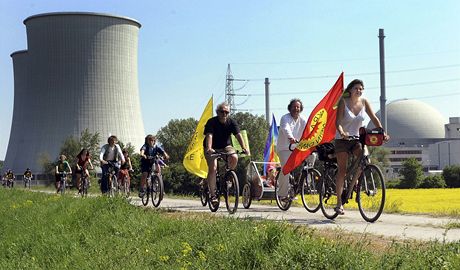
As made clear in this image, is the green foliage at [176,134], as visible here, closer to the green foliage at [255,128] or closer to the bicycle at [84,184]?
the green foliage at [255,128]

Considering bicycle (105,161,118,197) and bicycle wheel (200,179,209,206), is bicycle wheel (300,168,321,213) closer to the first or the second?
bicycle wheel (200,179,209,206)

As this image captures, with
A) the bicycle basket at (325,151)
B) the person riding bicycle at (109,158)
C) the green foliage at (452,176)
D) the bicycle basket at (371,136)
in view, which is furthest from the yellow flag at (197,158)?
the green foliage at (452,176)

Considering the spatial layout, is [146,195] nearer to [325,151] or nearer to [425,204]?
[325,151]

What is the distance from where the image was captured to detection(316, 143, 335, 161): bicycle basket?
8383mm

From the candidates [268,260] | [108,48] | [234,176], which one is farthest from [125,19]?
[268,260]

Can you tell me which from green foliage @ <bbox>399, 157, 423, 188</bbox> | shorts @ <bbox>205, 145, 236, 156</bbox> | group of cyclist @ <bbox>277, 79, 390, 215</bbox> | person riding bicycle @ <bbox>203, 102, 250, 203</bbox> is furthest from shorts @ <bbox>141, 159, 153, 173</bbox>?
green foliage @ <bbox>399, 157, 423, 188</bbox>

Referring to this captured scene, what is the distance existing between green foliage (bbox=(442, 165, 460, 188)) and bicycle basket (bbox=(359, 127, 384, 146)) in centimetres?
3983

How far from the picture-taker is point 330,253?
4645 mm

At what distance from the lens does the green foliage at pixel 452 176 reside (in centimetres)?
4486

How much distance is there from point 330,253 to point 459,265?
3.52 ft

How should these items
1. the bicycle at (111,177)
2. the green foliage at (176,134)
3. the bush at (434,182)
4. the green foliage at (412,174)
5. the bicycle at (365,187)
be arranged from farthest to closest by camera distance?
the green foliage at (176,134) < the green foliage at (412,174) < the bush at (434,182) < the bicycle at (111,177) < the bicycle at (365,187)

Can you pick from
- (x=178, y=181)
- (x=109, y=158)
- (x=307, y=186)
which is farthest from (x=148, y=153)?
(x=178, y=181)

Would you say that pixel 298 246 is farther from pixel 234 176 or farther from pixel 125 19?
pixel 125 19

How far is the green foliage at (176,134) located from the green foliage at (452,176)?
3018cm
